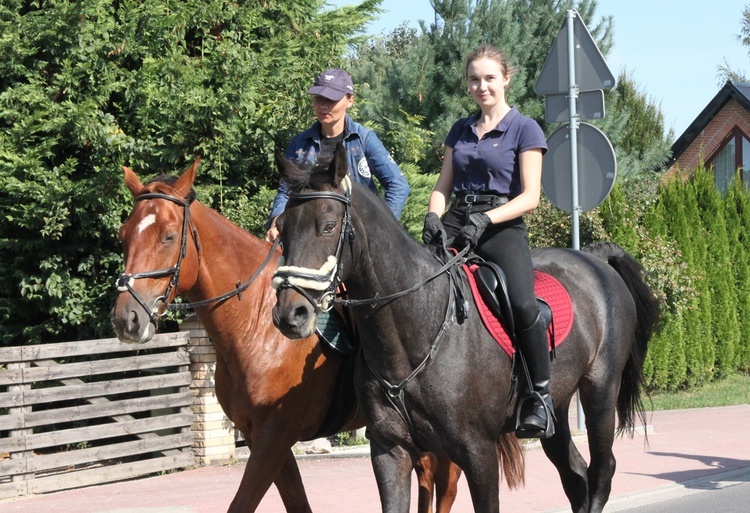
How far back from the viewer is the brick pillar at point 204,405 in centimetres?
1103

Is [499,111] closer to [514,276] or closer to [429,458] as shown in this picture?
[514,276]

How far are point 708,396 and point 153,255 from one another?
1335 centimetres

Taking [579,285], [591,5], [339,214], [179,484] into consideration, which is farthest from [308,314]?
[591,5]

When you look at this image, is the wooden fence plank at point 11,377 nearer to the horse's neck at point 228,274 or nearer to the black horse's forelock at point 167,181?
the horse's neck at point 228,274

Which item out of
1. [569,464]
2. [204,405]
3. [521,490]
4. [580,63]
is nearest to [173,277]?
[569,464]

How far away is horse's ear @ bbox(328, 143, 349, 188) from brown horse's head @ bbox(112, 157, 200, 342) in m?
1.40

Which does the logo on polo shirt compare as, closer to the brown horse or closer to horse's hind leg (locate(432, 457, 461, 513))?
the brown horse

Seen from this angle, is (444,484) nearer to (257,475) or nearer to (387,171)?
(257,475)

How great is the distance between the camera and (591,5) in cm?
2552

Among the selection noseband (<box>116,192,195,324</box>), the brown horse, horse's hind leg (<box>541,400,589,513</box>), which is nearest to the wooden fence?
the brown horse

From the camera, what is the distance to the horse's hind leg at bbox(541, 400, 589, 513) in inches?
269

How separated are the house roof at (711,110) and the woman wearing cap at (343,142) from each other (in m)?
31.3


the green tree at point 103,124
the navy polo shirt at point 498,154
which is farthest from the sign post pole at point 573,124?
the navy polo shirt at point 498,154

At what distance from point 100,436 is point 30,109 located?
3675mm
